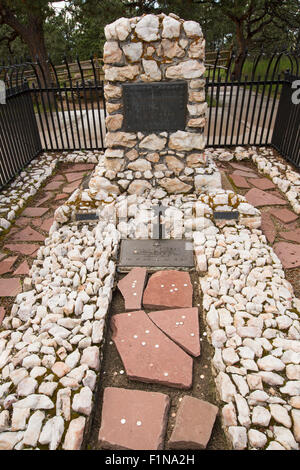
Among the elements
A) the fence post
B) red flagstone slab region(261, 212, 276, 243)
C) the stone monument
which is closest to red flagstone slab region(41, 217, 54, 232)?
the stone monument

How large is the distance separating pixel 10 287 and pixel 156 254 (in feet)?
5.31

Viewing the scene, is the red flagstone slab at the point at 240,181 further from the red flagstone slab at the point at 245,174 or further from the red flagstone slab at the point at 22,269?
the red flagstone slab at the point at 22,269

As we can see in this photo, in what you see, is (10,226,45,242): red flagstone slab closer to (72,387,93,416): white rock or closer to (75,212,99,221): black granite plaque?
(75,212,99,221): black granite plaque

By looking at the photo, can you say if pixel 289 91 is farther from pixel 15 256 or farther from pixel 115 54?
pixel 15 256

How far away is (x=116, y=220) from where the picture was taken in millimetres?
3977

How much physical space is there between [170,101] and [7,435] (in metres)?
3.78

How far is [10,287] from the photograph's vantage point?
3211 mm

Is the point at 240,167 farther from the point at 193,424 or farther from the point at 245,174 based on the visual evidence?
the point at 193,424

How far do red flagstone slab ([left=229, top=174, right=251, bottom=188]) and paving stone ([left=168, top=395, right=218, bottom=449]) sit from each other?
12.2ft

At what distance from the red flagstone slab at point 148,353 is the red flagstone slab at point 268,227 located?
2.03 m

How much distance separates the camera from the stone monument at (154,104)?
3.56 meters

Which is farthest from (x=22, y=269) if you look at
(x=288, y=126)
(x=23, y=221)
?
(x=288, y=126)

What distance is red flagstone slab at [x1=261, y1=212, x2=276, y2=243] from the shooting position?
3839mm
